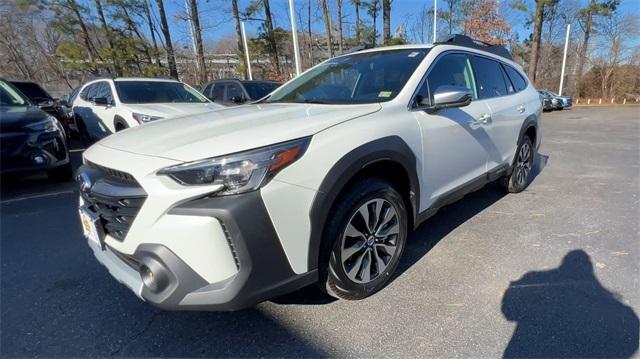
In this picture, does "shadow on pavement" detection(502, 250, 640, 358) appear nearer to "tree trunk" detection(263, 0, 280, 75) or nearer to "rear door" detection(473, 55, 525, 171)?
"rear door" detection(473, 55, 525, 171)

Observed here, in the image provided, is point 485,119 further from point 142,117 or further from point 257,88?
point 257,88

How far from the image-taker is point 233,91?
888cm

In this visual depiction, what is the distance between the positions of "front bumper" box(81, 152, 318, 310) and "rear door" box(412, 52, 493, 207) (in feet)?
4.72

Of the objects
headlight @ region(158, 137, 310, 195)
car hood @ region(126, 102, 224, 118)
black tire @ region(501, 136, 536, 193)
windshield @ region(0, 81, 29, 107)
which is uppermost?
windshield @ region(0, 81, 29, 107)

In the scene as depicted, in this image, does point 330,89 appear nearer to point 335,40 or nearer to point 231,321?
point 231,321

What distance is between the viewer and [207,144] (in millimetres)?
1724

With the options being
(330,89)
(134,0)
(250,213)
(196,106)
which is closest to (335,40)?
(134,0)

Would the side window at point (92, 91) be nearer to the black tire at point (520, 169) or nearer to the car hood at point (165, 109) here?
the car hood at point (165, 109)

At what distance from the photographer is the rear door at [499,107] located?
11.4 ft

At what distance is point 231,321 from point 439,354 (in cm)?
123

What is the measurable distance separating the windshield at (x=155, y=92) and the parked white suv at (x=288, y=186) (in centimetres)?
447

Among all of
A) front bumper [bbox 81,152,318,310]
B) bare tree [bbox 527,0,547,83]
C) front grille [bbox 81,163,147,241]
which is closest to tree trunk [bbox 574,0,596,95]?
bare tree [bbox 527,0,547,83]

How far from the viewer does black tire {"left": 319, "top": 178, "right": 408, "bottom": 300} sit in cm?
202

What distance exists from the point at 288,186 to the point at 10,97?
5870 mm
